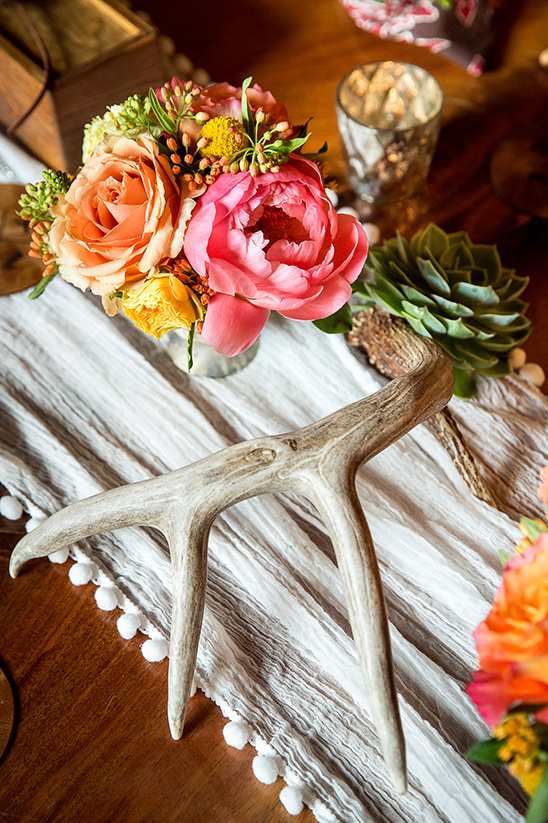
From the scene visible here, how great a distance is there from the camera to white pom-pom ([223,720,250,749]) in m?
0.50

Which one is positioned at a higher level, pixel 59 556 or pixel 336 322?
pixel 336 322

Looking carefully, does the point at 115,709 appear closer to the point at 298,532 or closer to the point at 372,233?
the point at 298,532

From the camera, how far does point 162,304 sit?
1.51ft

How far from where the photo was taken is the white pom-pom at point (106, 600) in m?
0.55

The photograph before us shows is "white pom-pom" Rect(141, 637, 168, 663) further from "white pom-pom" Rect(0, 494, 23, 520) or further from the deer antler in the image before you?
"white pom-pom" Rect(0, 494, 23, 520)

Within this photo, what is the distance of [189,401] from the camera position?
655 millimetres

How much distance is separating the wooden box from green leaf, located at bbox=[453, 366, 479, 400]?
50cm

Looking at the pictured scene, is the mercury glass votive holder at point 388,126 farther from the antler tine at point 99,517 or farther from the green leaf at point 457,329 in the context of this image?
the antler tine at point 99,517

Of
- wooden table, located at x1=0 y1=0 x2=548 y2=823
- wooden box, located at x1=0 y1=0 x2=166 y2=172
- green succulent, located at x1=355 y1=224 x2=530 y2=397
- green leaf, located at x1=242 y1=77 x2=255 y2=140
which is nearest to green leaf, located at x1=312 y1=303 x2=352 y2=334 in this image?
green succulent, located at x1=355 y1=224 x2=530 y2=397

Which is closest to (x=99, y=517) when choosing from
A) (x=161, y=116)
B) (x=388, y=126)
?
(x=161, y=116)

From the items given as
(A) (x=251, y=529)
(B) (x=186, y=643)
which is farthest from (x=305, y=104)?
(B) (x=186, y=643)

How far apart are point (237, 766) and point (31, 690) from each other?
17 centimetres

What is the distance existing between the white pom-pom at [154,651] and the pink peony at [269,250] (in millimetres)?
249

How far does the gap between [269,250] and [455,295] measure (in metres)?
0.22
